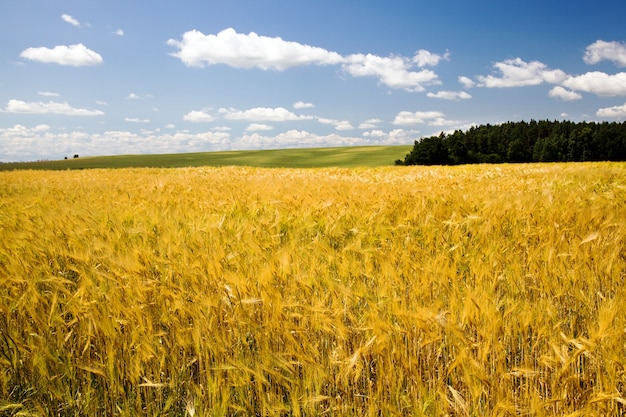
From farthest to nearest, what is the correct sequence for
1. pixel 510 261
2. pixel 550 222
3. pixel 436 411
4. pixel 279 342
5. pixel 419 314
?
pixel 550 222 < pixel 510 261 < pixel 279 342 < pixel 419 314 < pixel 436 411

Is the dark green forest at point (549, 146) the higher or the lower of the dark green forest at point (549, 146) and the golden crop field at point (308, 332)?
the higher

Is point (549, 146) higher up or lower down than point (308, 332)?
higher up

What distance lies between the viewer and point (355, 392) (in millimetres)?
1456

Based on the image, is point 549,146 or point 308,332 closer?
point 308,332

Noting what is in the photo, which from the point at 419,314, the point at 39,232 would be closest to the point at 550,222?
the point at 419,314

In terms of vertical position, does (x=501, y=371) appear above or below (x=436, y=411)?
above

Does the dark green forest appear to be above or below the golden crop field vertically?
above

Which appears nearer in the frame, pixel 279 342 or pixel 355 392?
pixel 355 392

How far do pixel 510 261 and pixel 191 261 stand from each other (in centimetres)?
216

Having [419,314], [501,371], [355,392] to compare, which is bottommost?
[355,392]

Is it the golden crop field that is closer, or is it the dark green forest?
the golden crop field

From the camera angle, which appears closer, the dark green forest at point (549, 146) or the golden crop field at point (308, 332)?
the golden crop field at point (308, 332)

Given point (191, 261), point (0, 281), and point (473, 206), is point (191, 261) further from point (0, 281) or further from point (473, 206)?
point (473, 206)

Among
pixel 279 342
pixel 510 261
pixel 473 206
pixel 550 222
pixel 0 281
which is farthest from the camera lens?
pixel 473 206
